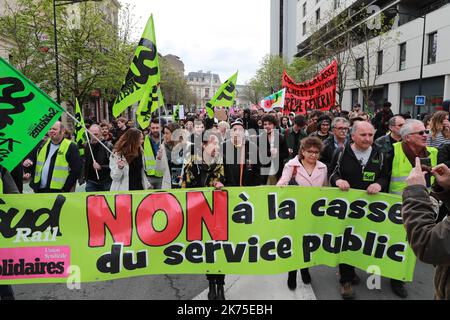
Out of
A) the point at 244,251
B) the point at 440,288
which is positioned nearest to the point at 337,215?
the point at 244,251

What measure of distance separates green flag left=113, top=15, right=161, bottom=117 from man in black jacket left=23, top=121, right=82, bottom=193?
1148 millimetres

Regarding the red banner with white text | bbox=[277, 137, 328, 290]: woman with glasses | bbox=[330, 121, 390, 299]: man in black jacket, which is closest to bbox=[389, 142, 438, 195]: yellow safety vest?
bbox=[330, 121, 390, 299]: man in black jacket

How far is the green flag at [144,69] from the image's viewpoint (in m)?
5.16

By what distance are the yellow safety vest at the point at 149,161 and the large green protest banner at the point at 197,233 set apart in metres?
2.58

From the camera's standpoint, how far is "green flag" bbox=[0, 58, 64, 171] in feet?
10.9

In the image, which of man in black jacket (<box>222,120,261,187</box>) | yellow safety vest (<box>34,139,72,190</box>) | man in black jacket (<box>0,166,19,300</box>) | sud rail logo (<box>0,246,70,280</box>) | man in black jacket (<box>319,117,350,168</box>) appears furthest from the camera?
man in black jacket (<box>319,117,350,168</box>)

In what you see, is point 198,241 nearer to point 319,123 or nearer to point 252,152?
point 252,152

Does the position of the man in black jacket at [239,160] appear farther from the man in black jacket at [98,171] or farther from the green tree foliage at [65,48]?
the green tree foliage at [65,48]

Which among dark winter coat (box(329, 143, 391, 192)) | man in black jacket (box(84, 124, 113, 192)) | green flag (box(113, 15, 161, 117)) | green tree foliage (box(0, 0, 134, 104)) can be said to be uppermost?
green tree foliage (box(0, 0, 134, 104))

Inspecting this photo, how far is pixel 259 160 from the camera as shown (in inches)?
210

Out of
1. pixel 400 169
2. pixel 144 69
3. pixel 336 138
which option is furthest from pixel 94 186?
pixel 400 169

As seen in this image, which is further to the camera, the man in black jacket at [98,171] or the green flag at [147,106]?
the man in black jacket at [98,171]

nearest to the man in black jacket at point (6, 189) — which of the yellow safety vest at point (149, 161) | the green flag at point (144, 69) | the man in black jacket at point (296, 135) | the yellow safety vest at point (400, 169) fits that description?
the green flag at point (144, 69)

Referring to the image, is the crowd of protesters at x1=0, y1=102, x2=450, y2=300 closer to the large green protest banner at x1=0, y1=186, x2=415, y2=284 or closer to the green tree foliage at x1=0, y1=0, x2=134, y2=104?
the large green protest banner at x1=0, y1=186, x2=415, y2=284
